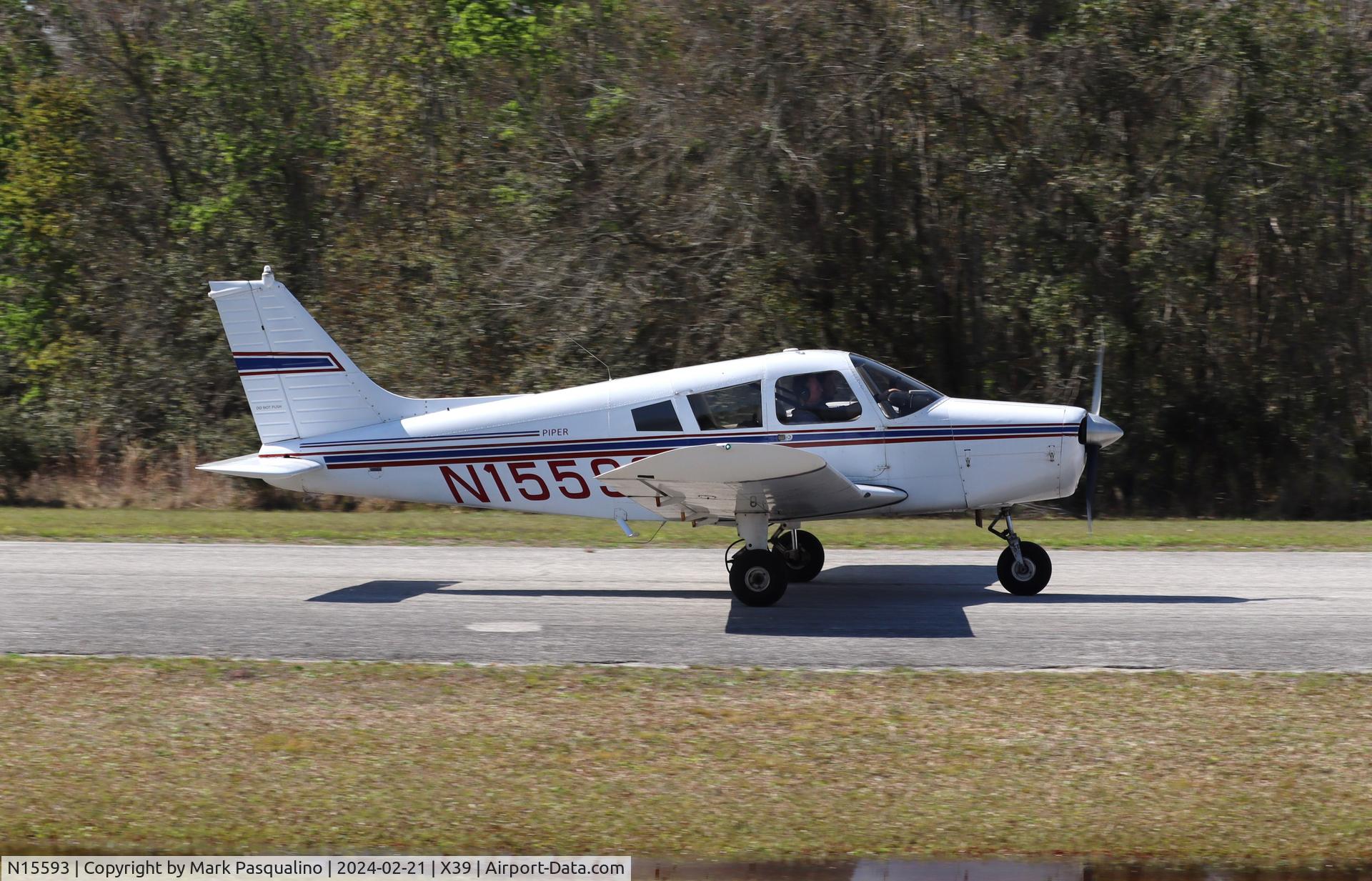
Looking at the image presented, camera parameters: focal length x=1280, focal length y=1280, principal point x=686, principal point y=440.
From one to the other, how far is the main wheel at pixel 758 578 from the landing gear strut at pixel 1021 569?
2107 millimetres

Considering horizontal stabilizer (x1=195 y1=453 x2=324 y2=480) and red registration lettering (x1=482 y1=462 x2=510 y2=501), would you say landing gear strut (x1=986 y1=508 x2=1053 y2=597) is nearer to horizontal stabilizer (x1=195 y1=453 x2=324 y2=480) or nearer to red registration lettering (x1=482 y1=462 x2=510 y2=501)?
red registration lettering (x1=482 y1=462 x2=510 y2=501)

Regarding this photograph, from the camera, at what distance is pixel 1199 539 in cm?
1541

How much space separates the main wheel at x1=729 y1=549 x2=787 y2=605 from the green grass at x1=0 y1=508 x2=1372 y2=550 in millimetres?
4298

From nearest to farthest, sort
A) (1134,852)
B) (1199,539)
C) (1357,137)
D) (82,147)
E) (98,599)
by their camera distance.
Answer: (1134,852) < (98,599) < (1199,539) < (1357,137) < (82,147)

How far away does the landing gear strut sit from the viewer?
36.9 ft

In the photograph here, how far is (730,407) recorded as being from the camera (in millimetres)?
11141

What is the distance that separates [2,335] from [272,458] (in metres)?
16.5

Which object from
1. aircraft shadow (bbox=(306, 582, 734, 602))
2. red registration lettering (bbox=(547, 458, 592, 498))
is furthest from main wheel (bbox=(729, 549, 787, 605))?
red registration lettering (bbox=(547, 458, 592, 498))

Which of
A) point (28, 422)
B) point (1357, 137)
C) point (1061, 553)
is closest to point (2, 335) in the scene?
point (28, 422)

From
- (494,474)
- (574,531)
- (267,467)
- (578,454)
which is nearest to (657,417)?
(578,454)

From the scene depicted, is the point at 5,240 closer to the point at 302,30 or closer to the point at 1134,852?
the point at 302,30

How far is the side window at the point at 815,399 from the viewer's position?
11078mm

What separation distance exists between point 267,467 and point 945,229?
13.1 meters
